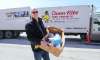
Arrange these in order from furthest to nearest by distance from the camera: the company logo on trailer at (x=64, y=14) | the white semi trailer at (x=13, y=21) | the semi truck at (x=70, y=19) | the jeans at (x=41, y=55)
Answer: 1. the white semi trailer at (x=13, y=21)
2. the company logo on trailer at (x=64, y=14)
3. the semi truck at (x=70, y=19)
4. the jeans at (x=41, y=55)

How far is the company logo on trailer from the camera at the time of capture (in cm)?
2338

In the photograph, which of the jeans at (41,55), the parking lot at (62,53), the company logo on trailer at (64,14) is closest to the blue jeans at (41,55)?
the jeans at (41,55)

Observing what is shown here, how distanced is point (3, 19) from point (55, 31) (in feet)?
69.2

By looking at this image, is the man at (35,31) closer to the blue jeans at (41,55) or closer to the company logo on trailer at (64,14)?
the blue jeans at (41,55)

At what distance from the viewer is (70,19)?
77.8 ft

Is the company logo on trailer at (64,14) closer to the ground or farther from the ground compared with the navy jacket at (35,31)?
closer to the ground

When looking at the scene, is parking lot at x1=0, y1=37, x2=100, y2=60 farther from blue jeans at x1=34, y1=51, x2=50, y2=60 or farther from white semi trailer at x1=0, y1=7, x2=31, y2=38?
white semi trailer at x1=0, y1=7, x2=31, y2=38

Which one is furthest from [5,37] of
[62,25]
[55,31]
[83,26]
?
[55,31]

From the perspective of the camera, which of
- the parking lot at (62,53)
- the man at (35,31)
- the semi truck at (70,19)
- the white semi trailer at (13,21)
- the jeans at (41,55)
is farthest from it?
the white semi trailer at (13,21)

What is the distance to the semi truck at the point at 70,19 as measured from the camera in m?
22.3

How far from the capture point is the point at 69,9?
2355cm

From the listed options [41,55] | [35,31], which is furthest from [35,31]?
[41,55]

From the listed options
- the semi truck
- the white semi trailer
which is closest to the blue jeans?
the semi truck

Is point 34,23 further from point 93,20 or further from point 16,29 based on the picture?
point 16,29
